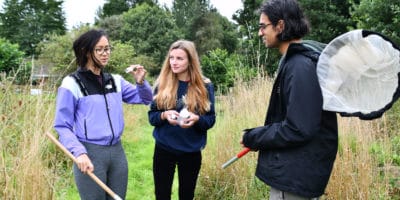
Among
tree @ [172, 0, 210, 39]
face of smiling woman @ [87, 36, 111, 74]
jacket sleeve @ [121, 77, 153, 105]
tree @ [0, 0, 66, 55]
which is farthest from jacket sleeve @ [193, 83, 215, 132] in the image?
tree @ [0, 0, 66, 55]

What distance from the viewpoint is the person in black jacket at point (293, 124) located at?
1.70m

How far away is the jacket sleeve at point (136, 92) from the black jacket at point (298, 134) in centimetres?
114

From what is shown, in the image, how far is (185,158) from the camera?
2.90 meters

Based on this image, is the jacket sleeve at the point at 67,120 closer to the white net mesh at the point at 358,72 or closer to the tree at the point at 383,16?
the white net mesh at the point at 358,72

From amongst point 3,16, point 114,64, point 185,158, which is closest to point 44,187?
point 185,158

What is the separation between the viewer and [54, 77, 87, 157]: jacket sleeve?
7.31 feet

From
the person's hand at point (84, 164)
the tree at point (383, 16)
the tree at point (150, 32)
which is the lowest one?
the person's hand at point (84, 164)

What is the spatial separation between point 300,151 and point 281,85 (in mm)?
309

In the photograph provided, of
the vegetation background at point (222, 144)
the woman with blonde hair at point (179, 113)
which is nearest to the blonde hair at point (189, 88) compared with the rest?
the woman with blonde hair at point (179, 113)

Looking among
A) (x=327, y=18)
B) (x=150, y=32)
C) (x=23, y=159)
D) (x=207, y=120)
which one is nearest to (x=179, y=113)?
(x=207, y=120)

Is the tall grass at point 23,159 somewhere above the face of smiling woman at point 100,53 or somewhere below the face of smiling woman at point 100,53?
below

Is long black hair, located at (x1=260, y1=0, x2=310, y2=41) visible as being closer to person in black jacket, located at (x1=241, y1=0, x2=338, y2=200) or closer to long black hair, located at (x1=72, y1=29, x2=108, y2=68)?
person in black jacket, located at (x1=241, y1=0, x2=338, y2=200)

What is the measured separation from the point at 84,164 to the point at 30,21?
44242 mm

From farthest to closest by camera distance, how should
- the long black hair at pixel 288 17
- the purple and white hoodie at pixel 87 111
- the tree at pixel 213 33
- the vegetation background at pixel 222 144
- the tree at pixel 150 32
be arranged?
the tree at pixel 213 33 → the tree at pixel 150 32 → the vegetation background at pixel 222 144 → the purple and white hoodie at pixel 87 111 → the long black hair at pixel 288 17
